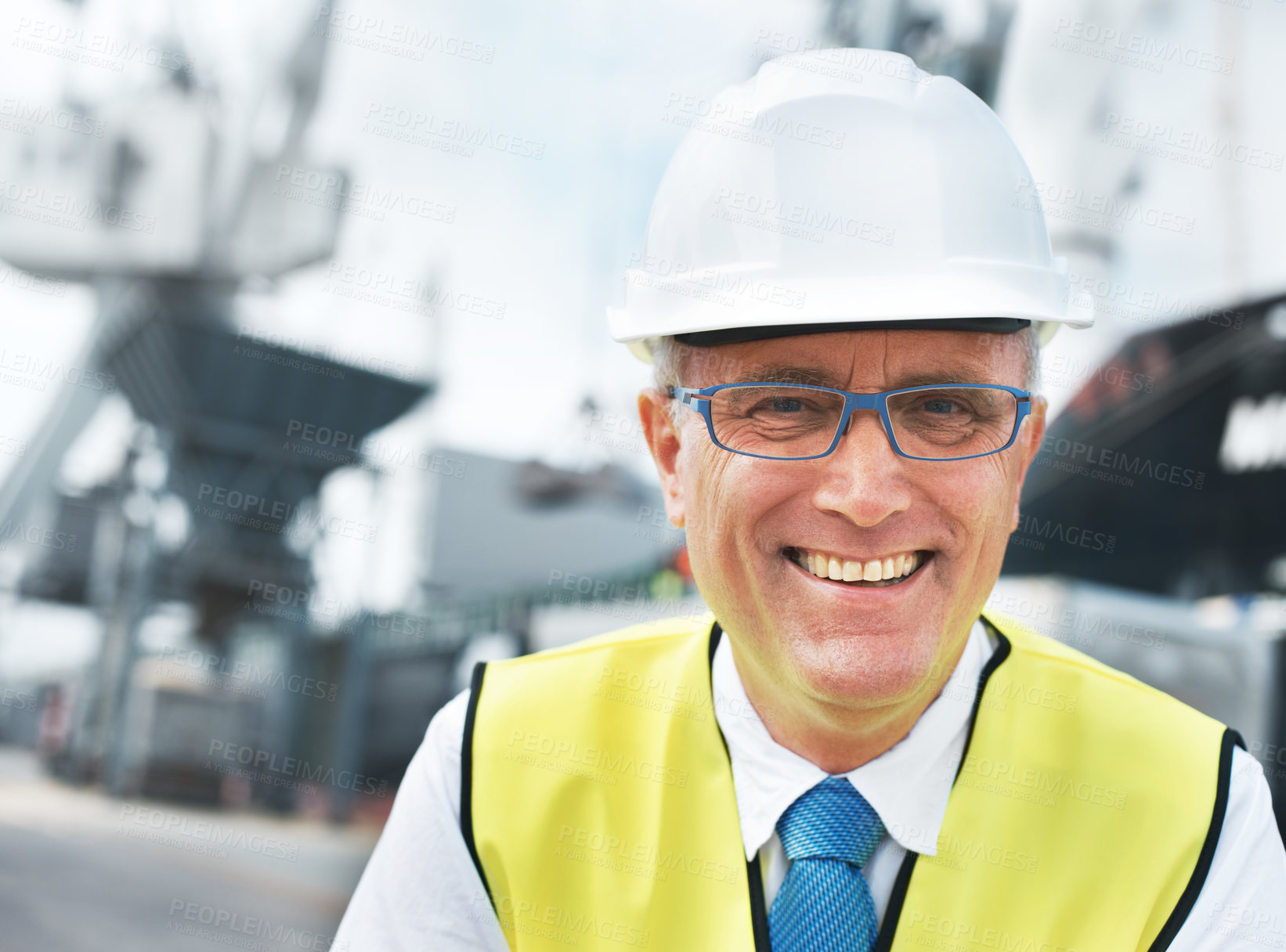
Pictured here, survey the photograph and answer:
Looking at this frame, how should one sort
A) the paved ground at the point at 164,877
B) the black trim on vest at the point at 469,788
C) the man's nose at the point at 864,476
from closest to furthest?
the man's nose at the point at 864,476 < the black trim on vest at the point at 469,788 < the paved ground at the point at 164,877

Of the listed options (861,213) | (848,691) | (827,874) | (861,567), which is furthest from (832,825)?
(861,213)

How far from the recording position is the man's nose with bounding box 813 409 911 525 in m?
1.13

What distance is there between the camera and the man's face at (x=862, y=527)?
3.80 ft

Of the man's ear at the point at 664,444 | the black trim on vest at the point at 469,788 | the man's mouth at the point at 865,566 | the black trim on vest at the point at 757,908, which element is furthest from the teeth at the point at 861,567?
the black trim on vest at the point at 469,788

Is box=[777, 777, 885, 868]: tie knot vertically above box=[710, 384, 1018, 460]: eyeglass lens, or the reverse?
box=[710, 384, 1018, 460]: eyeglass lens

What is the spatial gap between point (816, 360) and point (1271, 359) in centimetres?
780

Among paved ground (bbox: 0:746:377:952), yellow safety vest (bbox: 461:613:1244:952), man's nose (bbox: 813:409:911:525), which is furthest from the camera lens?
paved ground (bbox: 0:746:377:952)

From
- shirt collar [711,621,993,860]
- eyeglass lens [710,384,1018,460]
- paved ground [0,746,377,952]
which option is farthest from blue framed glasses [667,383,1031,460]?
paved ground [0,746,377,952]

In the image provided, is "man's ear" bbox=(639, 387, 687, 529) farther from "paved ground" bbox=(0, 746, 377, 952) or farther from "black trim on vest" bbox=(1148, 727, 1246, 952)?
"paved ground" bbox=(0, 746, 377, 952)

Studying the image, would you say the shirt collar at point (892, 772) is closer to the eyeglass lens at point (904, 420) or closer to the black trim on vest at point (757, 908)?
the black trim on vest at point (757, 908)

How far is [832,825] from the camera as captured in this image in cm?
129

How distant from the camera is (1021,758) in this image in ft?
4.39

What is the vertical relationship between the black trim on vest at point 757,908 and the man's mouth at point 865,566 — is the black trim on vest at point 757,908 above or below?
below

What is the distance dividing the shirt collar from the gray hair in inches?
15.9
